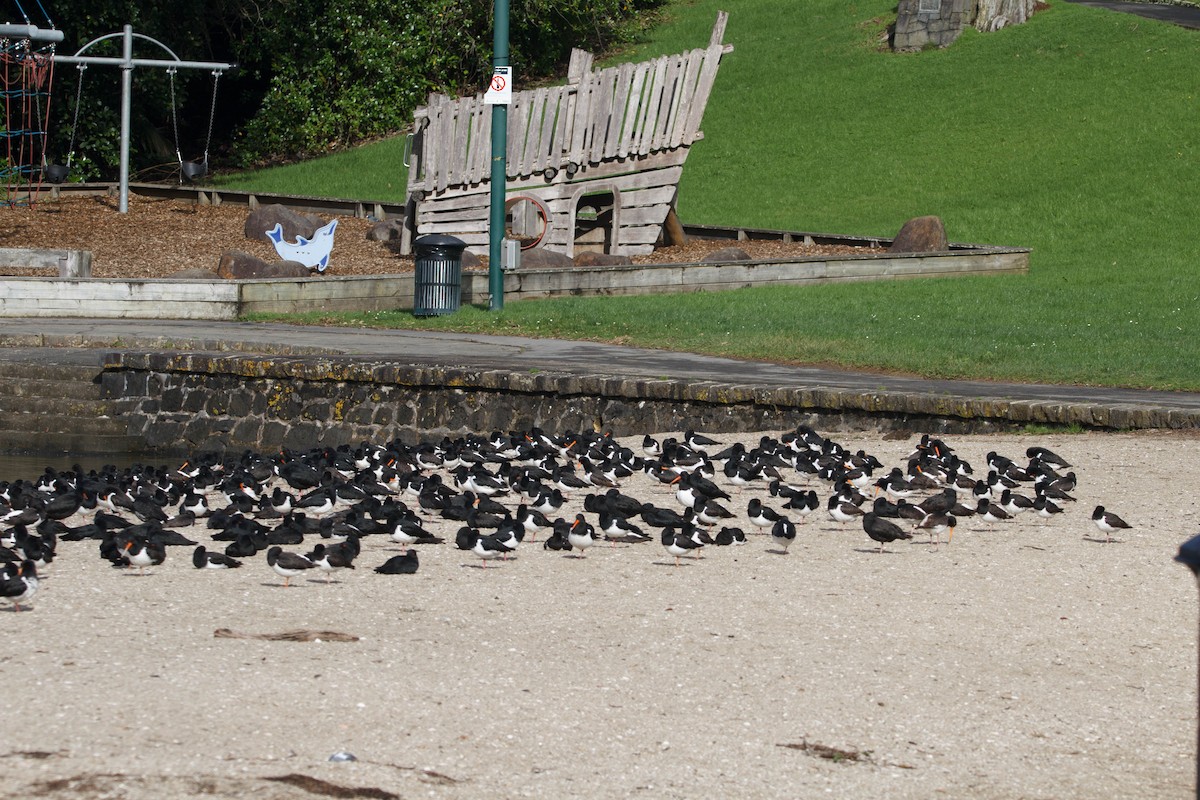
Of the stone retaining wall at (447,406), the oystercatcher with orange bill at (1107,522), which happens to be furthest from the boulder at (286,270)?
the oystercatcher with orange bill at (1107,522)

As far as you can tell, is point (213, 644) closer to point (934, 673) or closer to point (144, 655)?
point (144, 655)

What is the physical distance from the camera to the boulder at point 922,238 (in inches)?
1185

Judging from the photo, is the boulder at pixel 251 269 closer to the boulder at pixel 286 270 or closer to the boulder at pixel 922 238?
the boulder at pixel 286 270

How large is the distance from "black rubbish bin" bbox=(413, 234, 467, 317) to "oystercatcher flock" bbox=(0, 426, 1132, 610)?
7.99 metres

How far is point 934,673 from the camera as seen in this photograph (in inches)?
306

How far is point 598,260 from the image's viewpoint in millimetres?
28891

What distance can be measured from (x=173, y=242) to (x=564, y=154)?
909 cm

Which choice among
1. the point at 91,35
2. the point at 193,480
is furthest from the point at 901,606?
the point at 91,35

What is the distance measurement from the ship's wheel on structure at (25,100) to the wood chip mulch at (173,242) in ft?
2.81

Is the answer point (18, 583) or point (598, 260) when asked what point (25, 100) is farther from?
point (18, 583)

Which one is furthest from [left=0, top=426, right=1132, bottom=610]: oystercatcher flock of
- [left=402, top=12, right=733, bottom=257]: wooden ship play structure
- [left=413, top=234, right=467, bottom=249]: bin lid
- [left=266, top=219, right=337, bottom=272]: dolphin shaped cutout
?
[left=402, top=12, right=733, bottom=257]: wooden ship play structure

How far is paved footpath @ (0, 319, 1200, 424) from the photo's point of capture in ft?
54.1

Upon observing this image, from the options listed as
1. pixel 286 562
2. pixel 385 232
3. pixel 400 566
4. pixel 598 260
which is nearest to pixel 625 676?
pixel 400 566

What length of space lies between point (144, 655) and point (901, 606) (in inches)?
180
